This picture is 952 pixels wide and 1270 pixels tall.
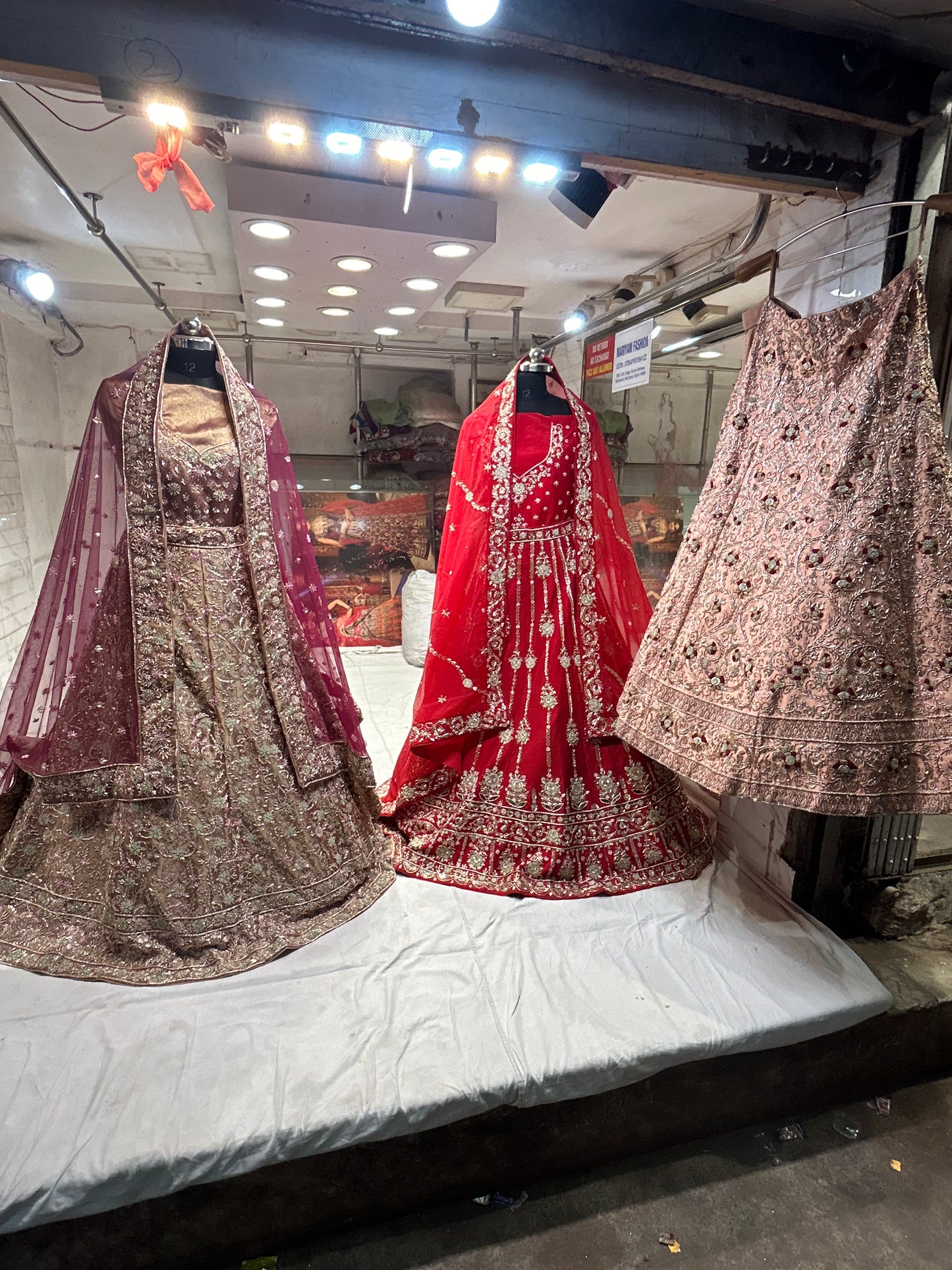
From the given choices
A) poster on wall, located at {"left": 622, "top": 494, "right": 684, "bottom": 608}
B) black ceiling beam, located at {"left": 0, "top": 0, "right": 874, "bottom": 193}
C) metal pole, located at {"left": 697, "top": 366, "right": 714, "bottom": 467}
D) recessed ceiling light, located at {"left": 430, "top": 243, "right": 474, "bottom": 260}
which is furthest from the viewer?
poster on wall, located at {"left": 622, "top": 494, "right": 684, "bottom": 608}

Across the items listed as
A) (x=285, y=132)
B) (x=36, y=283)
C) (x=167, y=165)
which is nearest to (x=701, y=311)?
(x=285, y=132)

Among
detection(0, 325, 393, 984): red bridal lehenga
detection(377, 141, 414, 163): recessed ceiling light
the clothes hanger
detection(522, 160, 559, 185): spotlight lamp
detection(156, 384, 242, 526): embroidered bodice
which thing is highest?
Result: detection(377, 141, 414, 163): recessed ceiling light

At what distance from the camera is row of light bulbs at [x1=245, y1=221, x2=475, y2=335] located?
2.00m

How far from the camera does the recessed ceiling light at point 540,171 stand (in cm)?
137

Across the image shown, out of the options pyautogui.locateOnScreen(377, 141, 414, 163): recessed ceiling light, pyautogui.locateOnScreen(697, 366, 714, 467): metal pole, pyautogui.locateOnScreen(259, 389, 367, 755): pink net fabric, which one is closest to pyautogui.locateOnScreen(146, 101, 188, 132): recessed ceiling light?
pyautogui.locateOnScreen(377, 141, 414, 163): recessed ceiling light

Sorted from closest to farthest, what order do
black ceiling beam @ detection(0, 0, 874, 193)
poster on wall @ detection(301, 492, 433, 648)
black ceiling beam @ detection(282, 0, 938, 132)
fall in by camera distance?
black ceiling beam @ detection(0, 0, 874, 193) → black ceiling beam @ detection(282, 0, 938, 132) → poster on wall @ detection(301, 492, 433, 648)

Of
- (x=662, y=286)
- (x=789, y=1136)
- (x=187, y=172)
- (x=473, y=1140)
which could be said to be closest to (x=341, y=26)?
(x=187, y=172)

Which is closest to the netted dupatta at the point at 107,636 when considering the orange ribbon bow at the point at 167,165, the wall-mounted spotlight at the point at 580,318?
the orange ribbon bow at the point at 167,165

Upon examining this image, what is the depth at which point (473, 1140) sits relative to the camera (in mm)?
1349

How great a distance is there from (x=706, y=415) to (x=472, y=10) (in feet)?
4.84

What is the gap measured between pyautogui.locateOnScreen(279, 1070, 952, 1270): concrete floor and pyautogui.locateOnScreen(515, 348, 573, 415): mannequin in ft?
5.91

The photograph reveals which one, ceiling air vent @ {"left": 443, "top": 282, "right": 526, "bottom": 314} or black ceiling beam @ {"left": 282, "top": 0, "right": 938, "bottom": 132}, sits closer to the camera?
black ceiling beam @ {"left": 282, "top": 0, "right": 938, "bottom": 132}

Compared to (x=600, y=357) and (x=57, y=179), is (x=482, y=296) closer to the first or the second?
(x=600, y=357)

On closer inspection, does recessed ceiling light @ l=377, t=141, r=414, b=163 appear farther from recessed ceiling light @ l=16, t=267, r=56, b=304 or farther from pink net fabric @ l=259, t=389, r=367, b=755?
recessed ceiling light @ l=16, t=267, r=56, b=304
